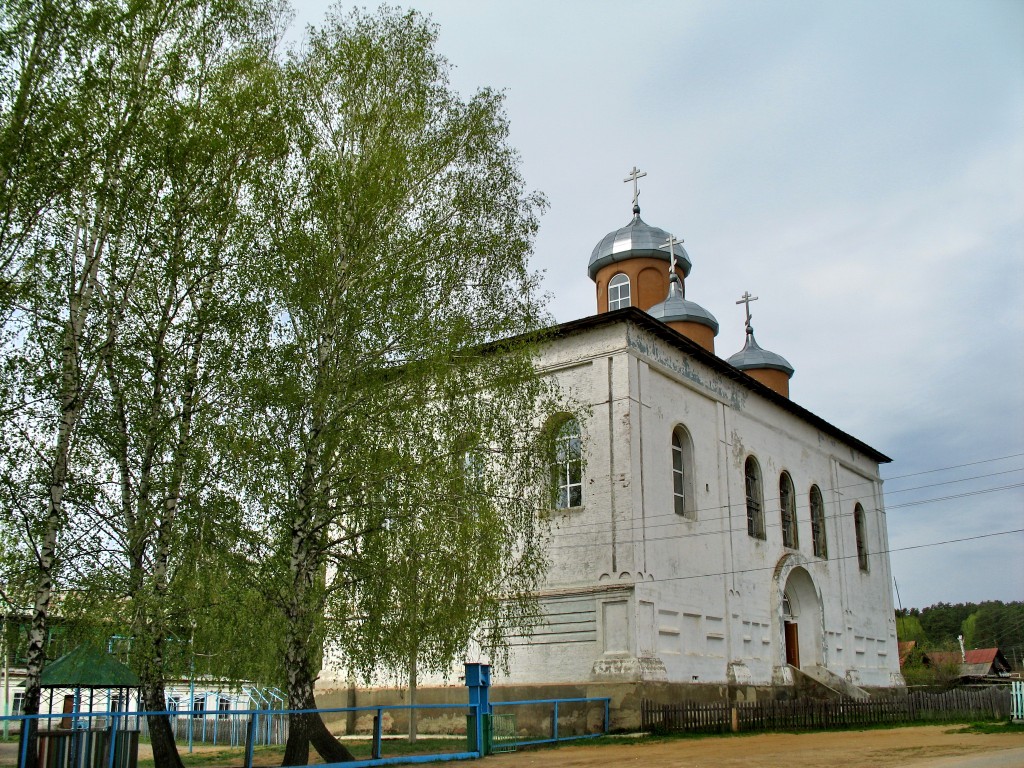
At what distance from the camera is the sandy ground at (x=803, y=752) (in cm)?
1147

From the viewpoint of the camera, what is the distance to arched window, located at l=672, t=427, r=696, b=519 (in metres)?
21.4

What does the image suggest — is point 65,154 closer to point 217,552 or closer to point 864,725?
point 217,552

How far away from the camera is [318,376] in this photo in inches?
523

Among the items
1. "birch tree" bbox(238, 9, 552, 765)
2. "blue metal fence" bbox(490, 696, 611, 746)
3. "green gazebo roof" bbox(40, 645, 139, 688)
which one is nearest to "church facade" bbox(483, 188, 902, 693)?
"blue metal fence" bbox(490, 696, 611, 746)

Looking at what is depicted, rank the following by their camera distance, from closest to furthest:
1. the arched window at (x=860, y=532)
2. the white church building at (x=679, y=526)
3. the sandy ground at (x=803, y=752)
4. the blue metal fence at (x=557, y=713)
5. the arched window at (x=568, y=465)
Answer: the sandy ground at (x=803, y=752)
the arched window at (x=568, y=465)
the blue metal fence at (x=557, y=713)
the white church building at (x=679, y=526)
the arched window at (x=860, y=532)

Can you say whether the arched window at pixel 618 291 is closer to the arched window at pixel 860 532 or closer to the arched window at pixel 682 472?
the arched window at pixel 682 472

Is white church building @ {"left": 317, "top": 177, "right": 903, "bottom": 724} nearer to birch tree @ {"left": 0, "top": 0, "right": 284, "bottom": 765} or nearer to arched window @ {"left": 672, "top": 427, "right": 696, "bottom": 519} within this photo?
arched window @ {"left": 672, "top": 427, "right": 696, "bottom": 519}

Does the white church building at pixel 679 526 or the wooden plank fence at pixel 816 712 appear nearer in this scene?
the wooden plank fence at pixel 816 712

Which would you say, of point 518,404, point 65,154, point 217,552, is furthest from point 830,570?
point 65,154

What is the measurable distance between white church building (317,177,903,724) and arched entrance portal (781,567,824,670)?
6cm

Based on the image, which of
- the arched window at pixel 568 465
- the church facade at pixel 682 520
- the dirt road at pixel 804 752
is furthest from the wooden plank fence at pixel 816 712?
the arched window at pixel 568 465

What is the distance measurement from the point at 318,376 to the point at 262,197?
296cm

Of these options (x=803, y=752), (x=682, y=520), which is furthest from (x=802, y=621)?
(x=803, y=752)

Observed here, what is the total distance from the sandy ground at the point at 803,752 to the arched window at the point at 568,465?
4248mm
